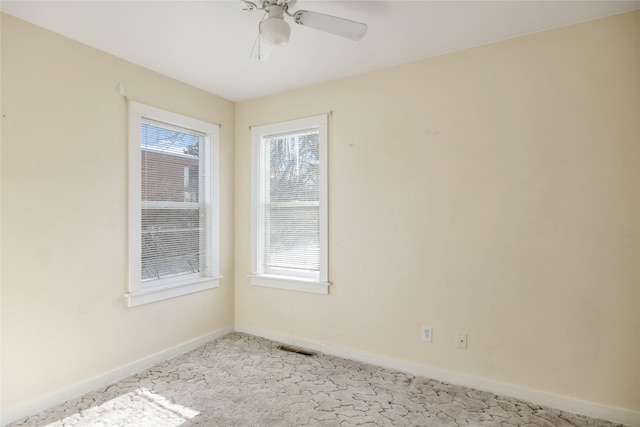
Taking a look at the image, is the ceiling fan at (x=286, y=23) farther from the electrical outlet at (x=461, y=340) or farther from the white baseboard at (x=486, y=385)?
the white baseboard at (x=486, y=385)

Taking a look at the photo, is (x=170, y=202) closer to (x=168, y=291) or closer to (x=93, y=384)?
(x=168, y=291)

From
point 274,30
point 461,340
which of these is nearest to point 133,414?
point 461,340

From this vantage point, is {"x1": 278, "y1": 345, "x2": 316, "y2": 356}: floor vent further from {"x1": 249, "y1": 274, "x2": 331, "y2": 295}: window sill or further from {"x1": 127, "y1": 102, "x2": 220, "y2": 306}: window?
{"x1": 127, "y1": 102, "x2": 220, "y2": 306}: window

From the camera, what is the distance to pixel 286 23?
1.86m

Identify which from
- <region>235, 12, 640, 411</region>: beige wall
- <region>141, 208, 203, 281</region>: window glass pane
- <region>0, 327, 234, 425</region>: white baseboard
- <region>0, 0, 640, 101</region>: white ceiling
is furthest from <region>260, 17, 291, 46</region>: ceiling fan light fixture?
<region>0, 327, 234, 425</region>: white baseboard

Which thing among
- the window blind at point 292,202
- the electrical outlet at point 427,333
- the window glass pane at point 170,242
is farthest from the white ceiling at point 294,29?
the electrical outlet at point 427,333

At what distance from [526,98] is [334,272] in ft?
6.66

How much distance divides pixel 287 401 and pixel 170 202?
78.3 inches

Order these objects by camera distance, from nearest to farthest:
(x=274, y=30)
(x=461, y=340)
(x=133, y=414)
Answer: (x=274, y=30) < (x=133, y=414) < (x=461, y=340)

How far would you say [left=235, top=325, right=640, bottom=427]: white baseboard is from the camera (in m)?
2.20

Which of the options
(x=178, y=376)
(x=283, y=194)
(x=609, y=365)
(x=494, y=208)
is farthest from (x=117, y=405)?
(x=609, y=365)

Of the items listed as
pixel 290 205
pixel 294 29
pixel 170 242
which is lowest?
pixel 170 242

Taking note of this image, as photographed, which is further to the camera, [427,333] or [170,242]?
[170,242]

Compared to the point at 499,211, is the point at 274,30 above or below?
above
